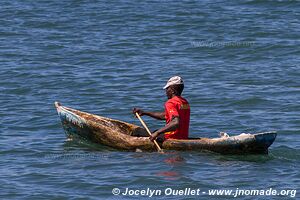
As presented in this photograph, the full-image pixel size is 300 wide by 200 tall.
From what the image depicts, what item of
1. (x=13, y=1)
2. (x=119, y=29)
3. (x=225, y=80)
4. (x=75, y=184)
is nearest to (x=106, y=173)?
(x=75, y=184)

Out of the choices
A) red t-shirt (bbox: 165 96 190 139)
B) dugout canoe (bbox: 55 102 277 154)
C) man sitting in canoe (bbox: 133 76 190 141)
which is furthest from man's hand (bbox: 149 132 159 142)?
red t-shirt (bbox: 165 96 190 139)

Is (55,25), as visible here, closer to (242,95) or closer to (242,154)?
(242,95)

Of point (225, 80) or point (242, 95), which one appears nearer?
point (242, 95)

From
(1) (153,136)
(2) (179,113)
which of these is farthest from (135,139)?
(2) (179,113)

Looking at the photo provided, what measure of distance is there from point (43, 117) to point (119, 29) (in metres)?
9.36

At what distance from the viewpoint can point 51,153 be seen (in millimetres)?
13914

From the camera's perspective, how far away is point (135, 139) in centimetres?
1370

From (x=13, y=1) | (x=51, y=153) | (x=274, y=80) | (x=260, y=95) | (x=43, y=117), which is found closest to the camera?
(x=51, y=153)

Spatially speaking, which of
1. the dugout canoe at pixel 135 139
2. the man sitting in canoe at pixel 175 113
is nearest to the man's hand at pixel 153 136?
the man sitting in canoe at pixel 175 113

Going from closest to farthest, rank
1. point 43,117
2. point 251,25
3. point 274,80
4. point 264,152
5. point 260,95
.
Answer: point 264,152 → point 43,117 → point 260,95 → point 274,80 → point 251,25

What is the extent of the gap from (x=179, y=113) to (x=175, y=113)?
0.15 metres

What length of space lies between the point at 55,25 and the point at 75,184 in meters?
14.8

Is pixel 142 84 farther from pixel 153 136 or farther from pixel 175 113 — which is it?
pixel 175 113

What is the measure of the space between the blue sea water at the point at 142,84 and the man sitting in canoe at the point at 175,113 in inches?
14.1
